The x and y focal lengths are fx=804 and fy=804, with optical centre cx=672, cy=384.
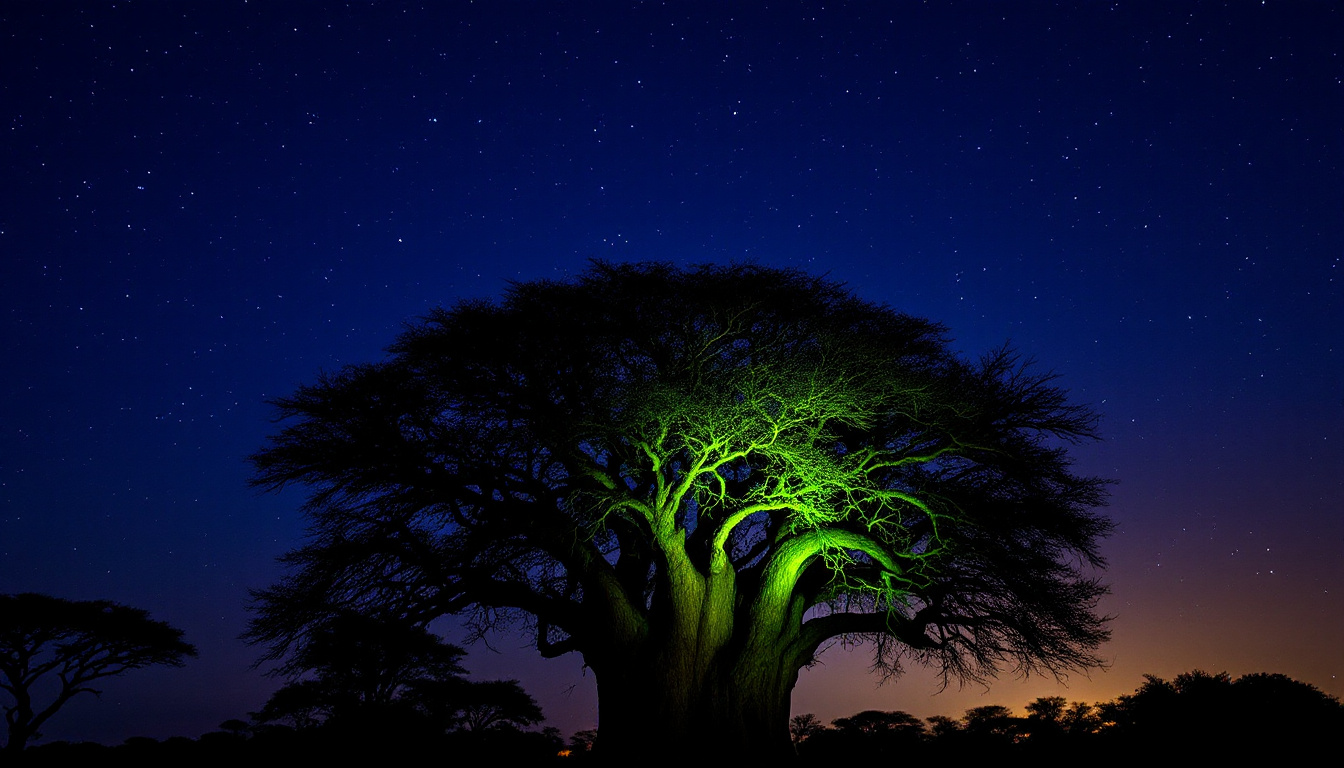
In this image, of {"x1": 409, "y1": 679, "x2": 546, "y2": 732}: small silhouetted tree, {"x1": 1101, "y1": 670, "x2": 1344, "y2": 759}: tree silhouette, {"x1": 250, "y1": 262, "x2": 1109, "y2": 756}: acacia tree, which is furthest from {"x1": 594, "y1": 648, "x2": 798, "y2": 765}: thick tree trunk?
{"x1": 409, "y1": 679, "x2": 546, "y2": 732}: small silhouetted tree

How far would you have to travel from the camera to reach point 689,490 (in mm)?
13531

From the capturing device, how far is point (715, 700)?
11750 millimetres

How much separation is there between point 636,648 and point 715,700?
4.65ft

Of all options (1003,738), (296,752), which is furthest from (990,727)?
(296,752)

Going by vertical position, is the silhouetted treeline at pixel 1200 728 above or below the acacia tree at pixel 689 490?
below

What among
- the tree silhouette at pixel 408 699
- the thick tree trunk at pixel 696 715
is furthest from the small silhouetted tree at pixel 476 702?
the thick tree trunk at pixel 696 715

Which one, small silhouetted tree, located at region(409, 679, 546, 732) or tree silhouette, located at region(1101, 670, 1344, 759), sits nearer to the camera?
tree silhouette, located at region(1101, 670, 1344, 759)

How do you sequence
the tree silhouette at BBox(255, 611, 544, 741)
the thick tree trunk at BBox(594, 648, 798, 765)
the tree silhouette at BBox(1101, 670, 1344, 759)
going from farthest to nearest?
the tree silhouette at BBox(255, 611, 544, 741), the thick tree trunk at BBox(594, 648, 798, 765), the tree silhouette at BBox(1101, 670, 1344, 759)

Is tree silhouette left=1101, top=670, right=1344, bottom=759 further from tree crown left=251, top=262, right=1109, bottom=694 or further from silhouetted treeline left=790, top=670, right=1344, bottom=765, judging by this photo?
tree crown left=251, top=262, right=1109, bottom=694

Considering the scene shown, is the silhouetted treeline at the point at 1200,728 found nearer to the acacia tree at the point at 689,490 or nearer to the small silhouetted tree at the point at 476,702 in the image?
the acacia tree at the point at 689,490

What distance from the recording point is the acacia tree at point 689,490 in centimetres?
1191

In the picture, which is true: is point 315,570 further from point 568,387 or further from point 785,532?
point 785,532

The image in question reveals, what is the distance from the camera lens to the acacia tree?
1191 cm

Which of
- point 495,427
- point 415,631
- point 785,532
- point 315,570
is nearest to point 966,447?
point 785,532
